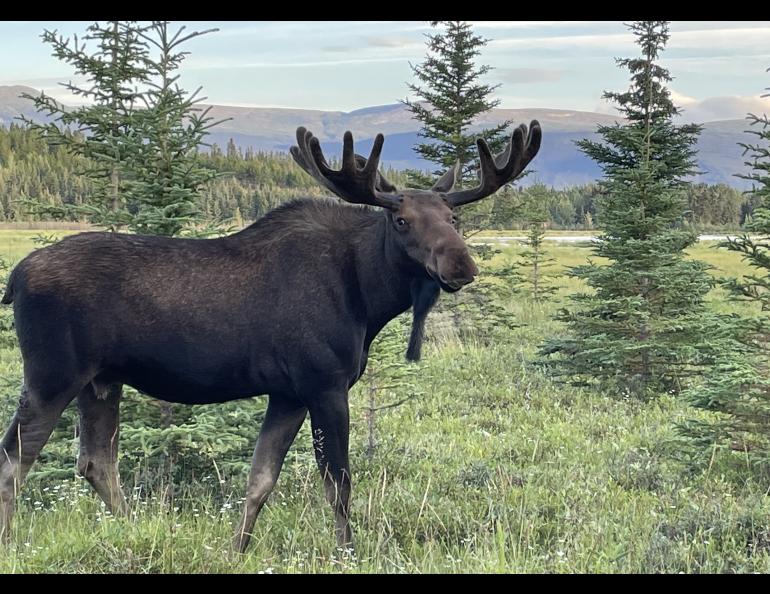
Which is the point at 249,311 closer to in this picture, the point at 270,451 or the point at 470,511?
the point at 270,451

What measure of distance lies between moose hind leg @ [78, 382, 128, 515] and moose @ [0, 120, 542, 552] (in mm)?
10

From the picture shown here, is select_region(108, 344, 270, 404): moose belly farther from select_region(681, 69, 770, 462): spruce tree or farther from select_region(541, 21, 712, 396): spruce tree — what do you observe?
select_region(541, 21, 712, 396): spruce tree

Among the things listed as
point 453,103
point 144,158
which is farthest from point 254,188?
point 144,158

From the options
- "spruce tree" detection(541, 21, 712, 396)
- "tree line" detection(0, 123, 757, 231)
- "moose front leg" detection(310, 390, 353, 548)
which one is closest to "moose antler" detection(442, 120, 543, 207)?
"moose front leg" detection(310, 390, 353, 548)

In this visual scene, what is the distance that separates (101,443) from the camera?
5969 mm

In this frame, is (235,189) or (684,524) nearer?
(684,524)

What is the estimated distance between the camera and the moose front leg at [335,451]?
5484mm

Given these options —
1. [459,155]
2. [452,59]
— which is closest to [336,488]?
[459,155]

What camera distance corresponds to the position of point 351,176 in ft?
18.5

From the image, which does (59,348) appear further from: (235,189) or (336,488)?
(235,189)

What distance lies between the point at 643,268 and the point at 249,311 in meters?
7.35

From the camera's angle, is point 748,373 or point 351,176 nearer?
point 351,176

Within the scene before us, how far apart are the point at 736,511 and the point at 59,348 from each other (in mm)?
4802

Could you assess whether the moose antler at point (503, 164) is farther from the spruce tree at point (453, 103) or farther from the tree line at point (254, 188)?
the tree line at point (254, 188)
